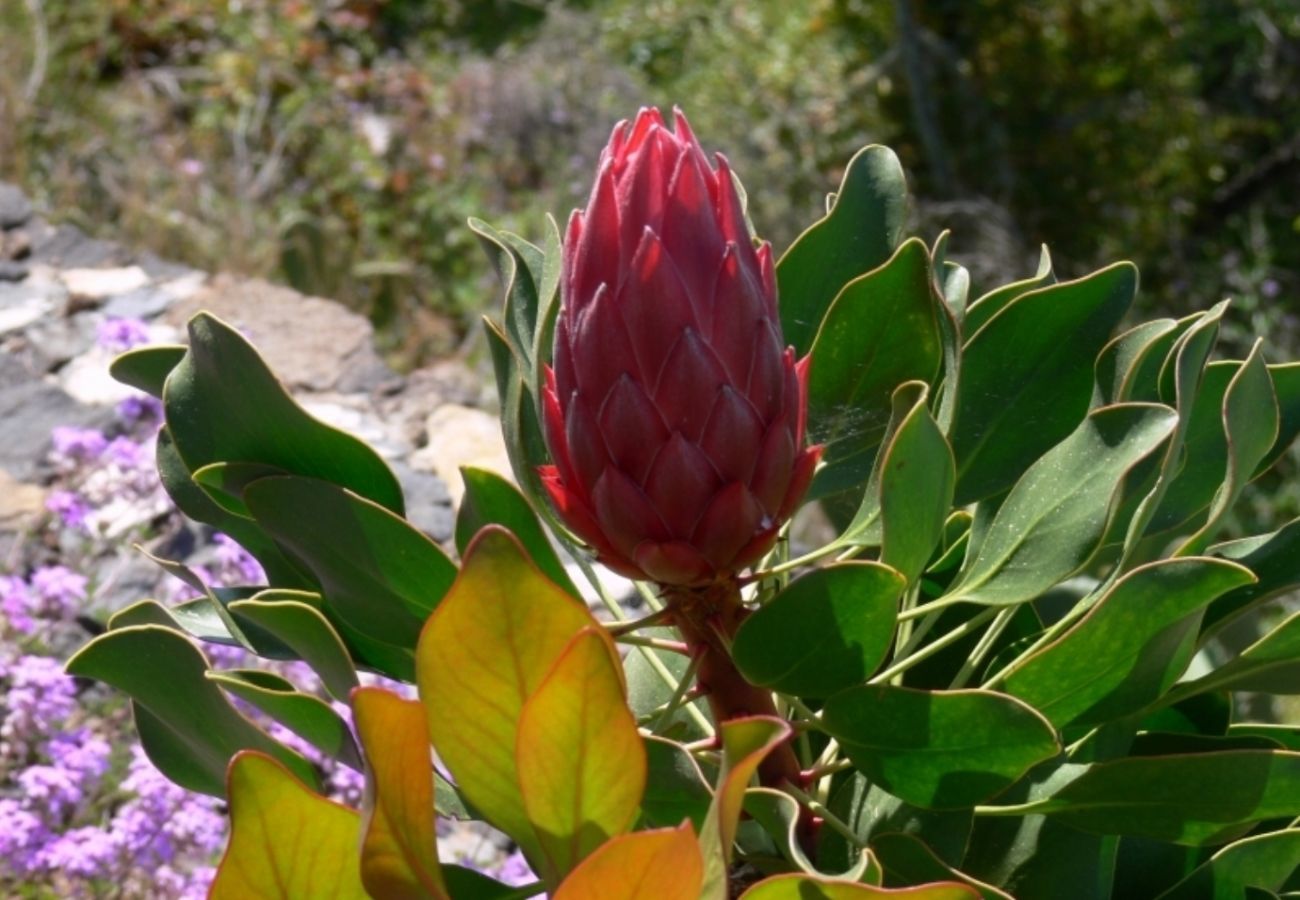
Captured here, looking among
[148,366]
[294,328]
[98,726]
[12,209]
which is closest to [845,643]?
[148,366]

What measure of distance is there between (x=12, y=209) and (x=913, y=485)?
4.88 metres

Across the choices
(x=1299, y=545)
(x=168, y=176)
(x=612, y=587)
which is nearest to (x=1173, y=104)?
(x=168, y=176)

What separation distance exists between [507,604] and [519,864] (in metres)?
1.49

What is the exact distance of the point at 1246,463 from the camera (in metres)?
0.84

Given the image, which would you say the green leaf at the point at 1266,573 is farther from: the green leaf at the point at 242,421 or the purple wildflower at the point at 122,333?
the purple wildflower at the point at 122,333

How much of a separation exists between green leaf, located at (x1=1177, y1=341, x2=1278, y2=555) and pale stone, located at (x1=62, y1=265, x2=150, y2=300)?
163 inches

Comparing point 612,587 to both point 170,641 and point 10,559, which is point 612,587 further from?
point 170,641

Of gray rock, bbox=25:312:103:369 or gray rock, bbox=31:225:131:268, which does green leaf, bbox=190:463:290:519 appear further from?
gray rock, bbox=31:225:131:268

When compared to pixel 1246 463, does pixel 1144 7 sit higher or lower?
lower

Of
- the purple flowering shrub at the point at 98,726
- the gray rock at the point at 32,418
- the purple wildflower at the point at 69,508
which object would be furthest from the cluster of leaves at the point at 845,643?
the gray rock at the point at 32,418

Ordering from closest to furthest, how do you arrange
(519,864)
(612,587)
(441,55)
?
(519,864) → (612,587) → (441,55)

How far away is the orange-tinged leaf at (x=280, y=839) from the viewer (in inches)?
25.7

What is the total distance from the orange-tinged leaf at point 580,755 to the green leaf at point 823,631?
17 centimetres

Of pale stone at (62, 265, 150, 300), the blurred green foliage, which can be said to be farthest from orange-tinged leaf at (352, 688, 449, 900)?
the blurred green foliage
